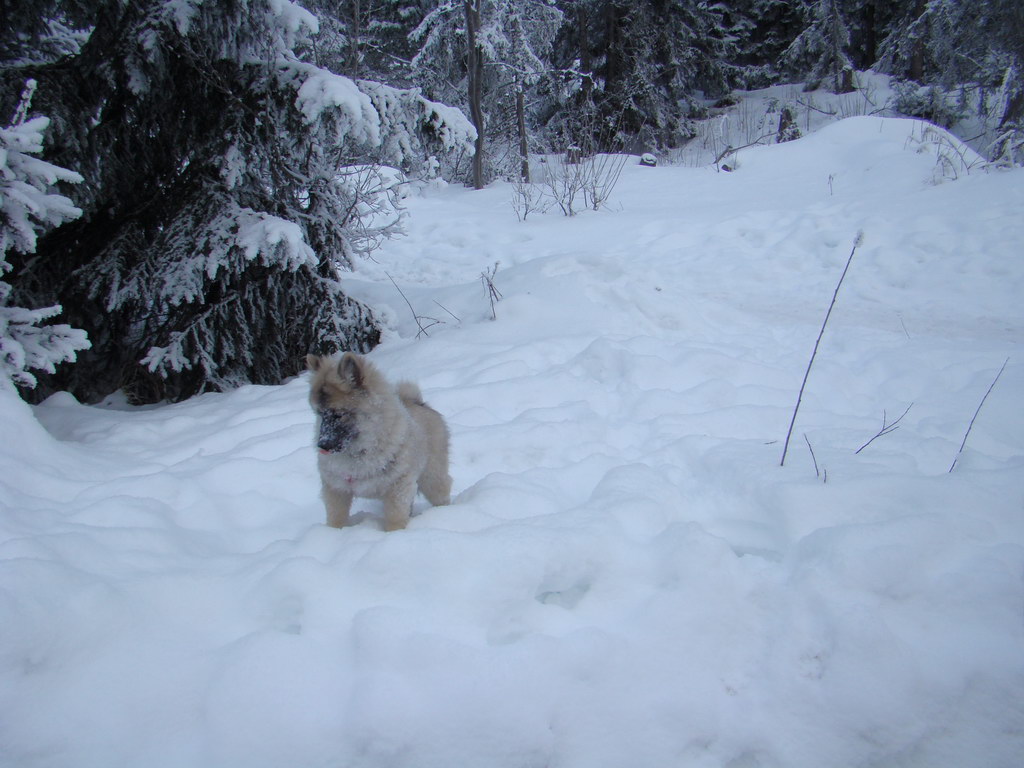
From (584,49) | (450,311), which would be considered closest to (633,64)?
(584,49)

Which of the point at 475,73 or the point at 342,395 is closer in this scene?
the point at 342,395

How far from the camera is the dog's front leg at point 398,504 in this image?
8.72 ft

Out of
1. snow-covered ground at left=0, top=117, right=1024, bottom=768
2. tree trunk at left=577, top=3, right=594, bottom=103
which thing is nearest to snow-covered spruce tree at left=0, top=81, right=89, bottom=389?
snow-covered ground at left=0, top=117, right=1024, bottom=768

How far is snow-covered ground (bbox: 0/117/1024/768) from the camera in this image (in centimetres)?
177

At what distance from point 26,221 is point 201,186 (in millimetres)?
1842

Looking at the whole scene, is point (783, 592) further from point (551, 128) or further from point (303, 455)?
point (551, 128)

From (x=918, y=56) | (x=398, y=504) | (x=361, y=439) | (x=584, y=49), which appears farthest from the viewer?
(x=918, y=56)

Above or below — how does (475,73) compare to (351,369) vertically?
above

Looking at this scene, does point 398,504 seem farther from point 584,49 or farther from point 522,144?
point 584,49

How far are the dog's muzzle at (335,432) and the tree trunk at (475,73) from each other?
34.7 feet

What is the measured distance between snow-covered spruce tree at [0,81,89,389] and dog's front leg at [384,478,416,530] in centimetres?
216

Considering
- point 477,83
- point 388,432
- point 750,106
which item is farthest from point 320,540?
point 750,106

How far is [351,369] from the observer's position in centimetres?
253

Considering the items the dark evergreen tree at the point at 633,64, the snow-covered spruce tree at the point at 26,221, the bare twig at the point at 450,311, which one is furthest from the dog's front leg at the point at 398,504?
the dark evergreen tree at the point at 633,64
